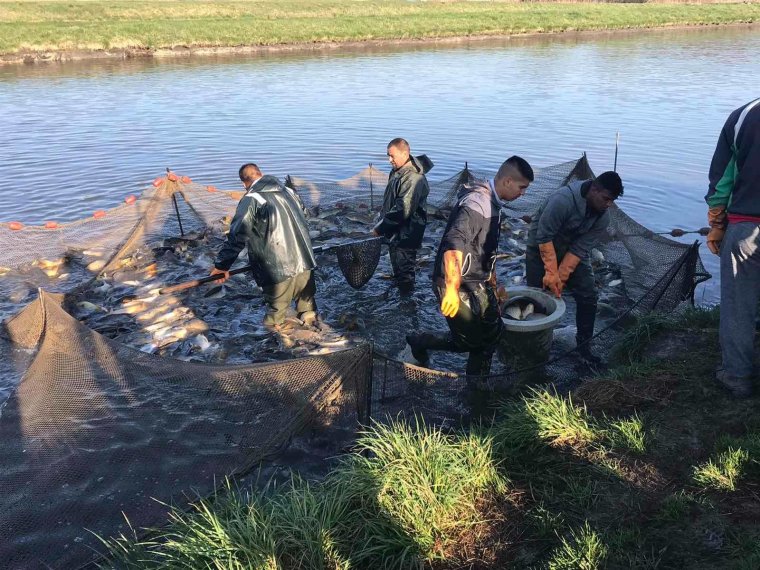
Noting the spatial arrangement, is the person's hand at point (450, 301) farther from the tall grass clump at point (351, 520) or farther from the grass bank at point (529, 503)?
the tall grass clump at point (351, 520)

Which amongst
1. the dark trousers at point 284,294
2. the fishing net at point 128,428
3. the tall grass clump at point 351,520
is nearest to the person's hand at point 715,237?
the tall grass clump at point 351,520

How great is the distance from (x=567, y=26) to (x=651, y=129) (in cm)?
3161

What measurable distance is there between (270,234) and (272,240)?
0.07 m

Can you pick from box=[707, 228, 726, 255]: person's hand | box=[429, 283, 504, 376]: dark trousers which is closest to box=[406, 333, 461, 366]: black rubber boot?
box=[429, 283, 504, 376]: dark trousers

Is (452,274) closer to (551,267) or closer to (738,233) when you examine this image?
(551,267)

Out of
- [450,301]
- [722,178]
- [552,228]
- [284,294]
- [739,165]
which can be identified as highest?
[739,165]

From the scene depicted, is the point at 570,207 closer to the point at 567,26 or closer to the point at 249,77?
the point at 249,77

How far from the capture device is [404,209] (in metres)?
7.30

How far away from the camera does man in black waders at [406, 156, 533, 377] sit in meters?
4.51

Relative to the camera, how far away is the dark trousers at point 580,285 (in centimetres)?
586

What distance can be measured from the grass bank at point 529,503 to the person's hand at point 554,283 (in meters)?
1.47

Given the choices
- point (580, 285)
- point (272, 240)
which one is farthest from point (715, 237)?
point (272, 240)

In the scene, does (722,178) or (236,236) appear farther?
(236,236)

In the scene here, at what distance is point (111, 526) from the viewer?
11.5 ft
